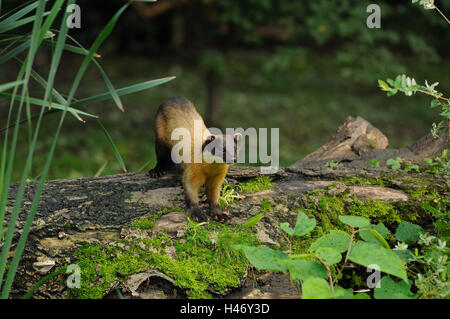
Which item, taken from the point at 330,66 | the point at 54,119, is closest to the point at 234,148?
the point at 54,119

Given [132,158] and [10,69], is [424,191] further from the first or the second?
[10,69]

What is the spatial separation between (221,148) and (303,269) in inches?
48.5

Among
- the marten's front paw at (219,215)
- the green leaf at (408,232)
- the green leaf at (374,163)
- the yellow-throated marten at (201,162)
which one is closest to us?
the green leaf at (408,232)

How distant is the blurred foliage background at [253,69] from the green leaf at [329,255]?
2.94 metres

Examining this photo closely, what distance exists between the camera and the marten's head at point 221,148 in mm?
3371

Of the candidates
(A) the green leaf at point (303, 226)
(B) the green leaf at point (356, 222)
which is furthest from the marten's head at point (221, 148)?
(B) the green leaf at point (356, 222)

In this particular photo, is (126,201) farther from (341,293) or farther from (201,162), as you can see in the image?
(341,293)

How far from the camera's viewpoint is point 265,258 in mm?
2572

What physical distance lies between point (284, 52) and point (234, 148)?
4030mm

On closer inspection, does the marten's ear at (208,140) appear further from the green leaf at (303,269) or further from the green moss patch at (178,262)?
the green leaf at (303,269)

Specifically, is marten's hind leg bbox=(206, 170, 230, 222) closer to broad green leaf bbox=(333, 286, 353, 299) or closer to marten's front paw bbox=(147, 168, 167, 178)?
marten's front paw bbox=(147, 168, 167, 178)

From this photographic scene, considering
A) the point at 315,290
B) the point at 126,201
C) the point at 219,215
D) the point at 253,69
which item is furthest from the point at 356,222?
the point at 253,69

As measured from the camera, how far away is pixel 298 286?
274 centimetres

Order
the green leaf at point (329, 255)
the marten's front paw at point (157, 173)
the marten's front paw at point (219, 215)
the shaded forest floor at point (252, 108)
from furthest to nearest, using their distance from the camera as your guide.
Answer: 1. the shaded forest floor at point (252, 108)
2. the marten's front paw at point (157, 173)
3. the marten's front paw at point (219, 215)
4. the green leaf at point (329, 255)
